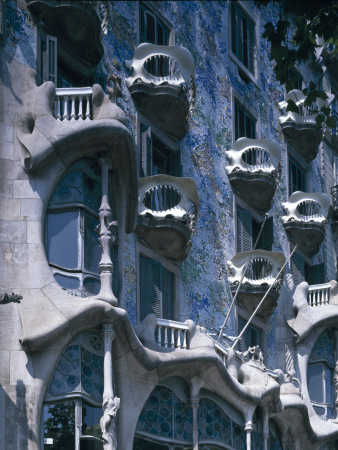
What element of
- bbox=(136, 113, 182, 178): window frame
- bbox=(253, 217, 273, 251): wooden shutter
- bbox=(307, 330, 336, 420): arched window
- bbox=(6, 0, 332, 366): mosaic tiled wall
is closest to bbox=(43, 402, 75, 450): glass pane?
bbox=(6, 0, 332, 366): mosaic tiled wall

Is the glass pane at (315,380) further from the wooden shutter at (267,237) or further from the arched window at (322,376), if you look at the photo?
the wooden shutter at (267,237)

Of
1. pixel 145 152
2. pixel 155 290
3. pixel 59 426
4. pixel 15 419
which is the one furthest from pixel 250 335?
pixel 15 419

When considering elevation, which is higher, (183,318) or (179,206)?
(179,206)

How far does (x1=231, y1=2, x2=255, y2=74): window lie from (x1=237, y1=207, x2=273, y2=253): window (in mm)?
4950

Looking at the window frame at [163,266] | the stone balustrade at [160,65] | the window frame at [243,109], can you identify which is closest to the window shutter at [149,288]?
the window frame at [163,266]

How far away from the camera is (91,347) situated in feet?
75.7

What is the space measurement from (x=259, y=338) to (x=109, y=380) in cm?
1061

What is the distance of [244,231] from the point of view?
108ft

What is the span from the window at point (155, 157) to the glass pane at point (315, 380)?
7951 millimetres

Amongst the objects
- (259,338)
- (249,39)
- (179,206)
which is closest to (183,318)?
(179,206)

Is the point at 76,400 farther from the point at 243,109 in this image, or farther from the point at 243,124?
the point at 243,109

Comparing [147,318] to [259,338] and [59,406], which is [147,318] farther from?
[259,338]

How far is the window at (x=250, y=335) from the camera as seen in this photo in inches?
1245

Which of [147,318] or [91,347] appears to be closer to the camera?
[91,347]
